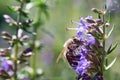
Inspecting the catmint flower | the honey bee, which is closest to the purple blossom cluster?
the honey bee

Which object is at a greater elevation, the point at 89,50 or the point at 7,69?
the point at 89,50

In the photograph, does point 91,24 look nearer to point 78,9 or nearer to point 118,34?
point 118,34

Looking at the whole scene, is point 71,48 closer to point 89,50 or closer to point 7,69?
point 89,50

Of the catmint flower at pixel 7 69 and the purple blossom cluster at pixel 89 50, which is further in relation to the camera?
the catmint flower at pixel 7 69

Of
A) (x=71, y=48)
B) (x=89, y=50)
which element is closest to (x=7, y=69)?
(x=71, y=48)

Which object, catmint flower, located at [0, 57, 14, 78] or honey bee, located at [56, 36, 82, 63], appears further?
catmint flower, located at [0, 57, 14, 78]

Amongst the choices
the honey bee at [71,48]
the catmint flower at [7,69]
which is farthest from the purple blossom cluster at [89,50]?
the catmint flower at [7,69]

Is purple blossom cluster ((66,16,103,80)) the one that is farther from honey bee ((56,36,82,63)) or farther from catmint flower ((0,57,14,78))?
catmint flower ((0,57,14,78))

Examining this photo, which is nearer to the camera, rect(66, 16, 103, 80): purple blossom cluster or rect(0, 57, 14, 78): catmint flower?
rect(66, 16, 103, 80): purple blossom cluster

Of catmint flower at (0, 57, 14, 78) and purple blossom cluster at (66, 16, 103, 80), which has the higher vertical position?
purple blossom cluster at (66, 16, 103, 80)

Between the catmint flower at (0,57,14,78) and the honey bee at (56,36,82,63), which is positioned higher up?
the honey bee at (56,36,82,63)

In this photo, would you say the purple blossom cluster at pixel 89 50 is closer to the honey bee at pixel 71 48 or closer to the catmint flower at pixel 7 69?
the honey bee at pixel 71 48
